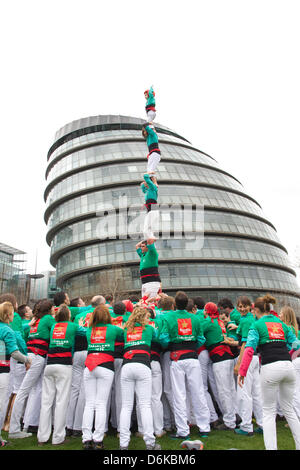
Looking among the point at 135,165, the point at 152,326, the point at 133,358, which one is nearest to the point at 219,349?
the point at 152,326

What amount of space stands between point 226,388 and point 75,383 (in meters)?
3.10

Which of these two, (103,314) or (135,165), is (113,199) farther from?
(103,314)

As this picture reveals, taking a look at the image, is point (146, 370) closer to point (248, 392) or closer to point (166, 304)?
point (166, 304)

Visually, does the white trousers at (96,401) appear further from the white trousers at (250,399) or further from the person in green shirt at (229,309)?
the person in green shirt at (229,309)

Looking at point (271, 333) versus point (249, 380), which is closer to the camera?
point (271, 333)

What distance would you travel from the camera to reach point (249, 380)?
6.33 metres

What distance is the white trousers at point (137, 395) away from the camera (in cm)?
491

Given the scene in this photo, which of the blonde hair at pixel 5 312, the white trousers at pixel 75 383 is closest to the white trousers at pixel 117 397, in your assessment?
the white trousers at pixel 75 383

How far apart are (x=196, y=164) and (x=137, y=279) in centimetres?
1917

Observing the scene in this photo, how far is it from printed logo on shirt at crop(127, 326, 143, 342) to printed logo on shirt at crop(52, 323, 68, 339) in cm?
131

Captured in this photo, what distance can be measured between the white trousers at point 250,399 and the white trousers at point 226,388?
0.18 meters

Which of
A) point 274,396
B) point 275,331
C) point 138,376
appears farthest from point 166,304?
point 274,396

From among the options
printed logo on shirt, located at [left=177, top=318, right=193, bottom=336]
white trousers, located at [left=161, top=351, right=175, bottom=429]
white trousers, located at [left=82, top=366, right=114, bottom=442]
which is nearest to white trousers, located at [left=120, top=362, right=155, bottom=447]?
white trousers, located at [left=82, top=366, right=114, bottom=442]

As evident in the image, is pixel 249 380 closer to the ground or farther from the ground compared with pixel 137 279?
closer to the ground
